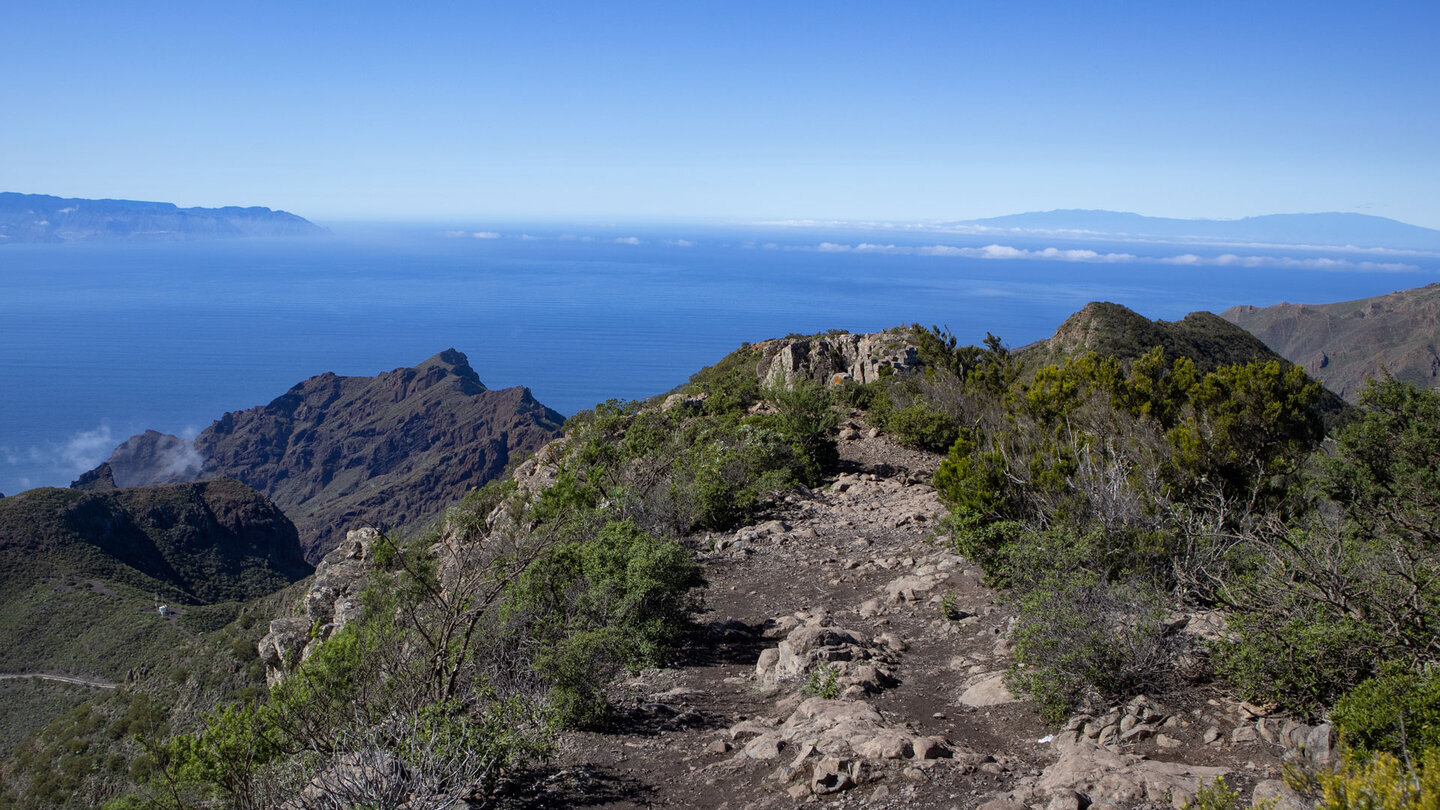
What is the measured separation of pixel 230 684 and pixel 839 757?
13.3m

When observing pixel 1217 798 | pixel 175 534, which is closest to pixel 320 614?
pixel 1217 798

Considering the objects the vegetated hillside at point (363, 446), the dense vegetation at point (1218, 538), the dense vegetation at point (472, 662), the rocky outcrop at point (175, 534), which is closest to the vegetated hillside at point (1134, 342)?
the dense vegetation at point (1218, 538)

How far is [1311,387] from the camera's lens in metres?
9.55

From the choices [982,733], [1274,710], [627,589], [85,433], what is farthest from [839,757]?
[85,433]

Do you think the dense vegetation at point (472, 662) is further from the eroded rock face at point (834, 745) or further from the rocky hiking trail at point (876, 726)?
the eroded rock face at point (834, 745)

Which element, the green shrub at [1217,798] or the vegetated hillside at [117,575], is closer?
the green shrub at [1217,798]

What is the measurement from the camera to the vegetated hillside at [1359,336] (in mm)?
58000

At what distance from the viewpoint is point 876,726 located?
452 centimetres

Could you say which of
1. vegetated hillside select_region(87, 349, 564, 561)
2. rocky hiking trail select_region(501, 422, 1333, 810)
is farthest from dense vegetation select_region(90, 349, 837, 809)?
vegetated hillside select_region(87, 349, 564, 561)

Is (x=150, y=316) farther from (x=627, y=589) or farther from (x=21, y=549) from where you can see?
(x=627, y=589)

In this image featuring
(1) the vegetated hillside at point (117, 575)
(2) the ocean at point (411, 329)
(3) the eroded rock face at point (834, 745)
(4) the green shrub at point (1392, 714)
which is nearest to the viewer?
(4) the green shrub at point (1392, 714)

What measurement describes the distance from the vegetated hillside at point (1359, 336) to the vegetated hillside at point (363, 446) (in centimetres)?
6515

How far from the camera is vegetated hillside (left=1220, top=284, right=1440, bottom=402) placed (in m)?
58.0

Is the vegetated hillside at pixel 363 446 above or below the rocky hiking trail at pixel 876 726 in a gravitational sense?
below
